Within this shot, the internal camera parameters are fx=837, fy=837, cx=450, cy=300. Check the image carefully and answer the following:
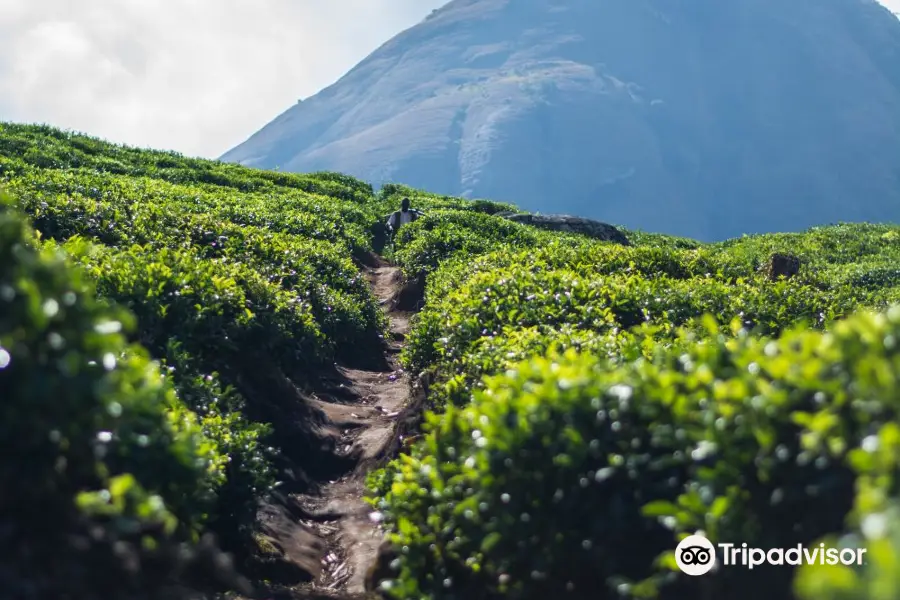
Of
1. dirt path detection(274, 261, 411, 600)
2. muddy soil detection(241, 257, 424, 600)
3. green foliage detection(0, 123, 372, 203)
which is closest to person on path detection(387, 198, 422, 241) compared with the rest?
green foliage detection(0, 123, 372, 203)

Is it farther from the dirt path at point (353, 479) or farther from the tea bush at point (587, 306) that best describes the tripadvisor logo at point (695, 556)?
the tea bush at point (587, 306)

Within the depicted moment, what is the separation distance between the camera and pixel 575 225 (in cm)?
2702

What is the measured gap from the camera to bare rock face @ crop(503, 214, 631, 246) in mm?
26219

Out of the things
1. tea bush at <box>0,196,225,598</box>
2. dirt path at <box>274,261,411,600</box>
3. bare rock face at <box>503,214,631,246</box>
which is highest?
tea bush at <box>0,196,225,598</box>

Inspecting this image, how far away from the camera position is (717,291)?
38.1 feet

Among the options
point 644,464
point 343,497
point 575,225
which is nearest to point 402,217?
point 575,225

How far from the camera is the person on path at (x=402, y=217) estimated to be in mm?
24250

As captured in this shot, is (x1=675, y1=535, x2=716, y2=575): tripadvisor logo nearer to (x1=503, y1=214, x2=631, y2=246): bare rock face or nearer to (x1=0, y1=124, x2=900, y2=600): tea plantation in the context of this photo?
(x1=0, y1=124, x2=900, y2=600): tea plantation

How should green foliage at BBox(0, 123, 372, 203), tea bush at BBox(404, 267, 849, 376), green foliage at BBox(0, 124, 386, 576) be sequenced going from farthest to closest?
green foliage at BBox(0, 123, 372, 203), tea bush at BBox(404, 267, 849, 376), green foliage at BBox(0, 124, 386, 576)

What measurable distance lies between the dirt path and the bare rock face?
12.3 m

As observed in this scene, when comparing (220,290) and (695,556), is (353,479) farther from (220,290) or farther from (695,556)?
(695,556)

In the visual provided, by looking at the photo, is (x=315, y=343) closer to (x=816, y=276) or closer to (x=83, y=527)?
(x=83, y=527)

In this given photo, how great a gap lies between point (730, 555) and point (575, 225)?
23.7 metres

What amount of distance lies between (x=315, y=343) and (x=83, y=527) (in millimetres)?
8369
